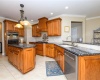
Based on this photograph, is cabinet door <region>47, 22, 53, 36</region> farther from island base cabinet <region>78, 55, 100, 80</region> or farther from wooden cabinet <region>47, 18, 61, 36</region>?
island base cabinet <region>78, 55, 100, 80</region>

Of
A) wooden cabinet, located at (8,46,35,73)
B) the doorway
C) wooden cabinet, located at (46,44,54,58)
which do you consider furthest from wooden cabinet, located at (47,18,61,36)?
wooden cabinet, located at (8,46,35,73)

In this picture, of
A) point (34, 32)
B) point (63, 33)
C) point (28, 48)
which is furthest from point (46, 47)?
point (28, 48)

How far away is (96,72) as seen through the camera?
1874 millimetres

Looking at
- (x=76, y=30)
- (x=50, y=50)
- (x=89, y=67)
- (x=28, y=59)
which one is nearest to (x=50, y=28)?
(x=50, y=50)

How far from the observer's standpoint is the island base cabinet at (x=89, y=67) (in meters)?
1.79

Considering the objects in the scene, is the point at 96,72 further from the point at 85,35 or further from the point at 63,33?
the point at 85,35

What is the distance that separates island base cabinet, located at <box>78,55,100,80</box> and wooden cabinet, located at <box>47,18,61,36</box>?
343 centimetres

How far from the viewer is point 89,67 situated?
6.00ft

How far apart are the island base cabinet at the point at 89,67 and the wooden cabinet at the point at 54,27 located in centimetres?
343

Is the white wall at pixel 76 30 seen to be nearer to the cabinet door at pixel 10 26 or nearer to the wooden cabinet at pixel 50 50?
the wooden cabinet at pixel 50 50

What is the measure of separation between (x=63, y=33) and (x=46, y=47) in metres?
1.40

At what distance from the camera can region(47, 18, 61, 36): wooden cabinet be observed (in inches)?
203

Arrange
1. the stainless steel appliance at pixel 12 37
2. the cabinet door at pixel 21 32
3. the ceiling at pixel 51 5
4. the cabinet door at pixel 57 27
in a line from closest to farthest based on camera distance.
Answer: the ceiling at pixel 51 5 < the cabinet door at pixel 57 27 < the stainless steel appliance at pixel 12 37 < the cabinet door at pixel 21 32

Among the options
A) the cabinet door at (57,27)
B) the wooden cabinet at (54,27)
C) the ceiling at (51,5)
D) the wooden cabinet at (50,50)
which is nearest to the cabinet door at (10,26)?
the ceiling at (51,5)
